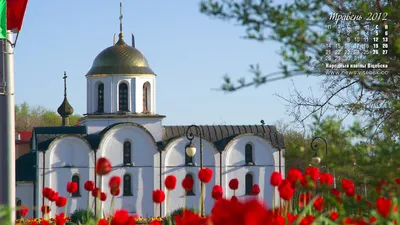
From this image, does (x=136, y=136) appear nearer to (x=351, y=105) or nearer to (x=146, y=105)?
(x=146, y=105)

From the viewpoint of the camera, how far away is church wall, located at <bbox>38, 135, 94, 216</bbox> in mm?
44438

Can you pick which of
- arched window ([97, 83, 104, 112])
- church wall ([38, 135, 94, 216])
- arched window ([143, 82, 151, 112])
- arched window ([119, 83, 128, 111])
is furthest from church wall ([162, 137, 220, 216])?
arched window ([97, 83, 104, 112])

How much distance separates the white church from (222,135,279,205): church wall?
0.05m

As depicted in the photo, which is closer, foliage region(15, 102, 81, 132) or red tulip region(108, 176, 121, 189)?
red tulip region(108, 176, 121, 189)

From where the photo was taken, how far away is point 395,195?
14.4ft

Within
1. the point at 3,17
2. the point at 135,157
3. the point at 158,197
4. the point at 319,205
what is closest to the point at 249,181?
the point at 135,157

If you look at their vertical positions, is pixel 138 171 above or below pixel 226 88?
below

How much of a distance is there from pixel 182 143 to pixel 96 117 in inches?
193

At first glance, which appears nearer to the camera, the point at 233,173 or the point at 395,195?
the point at 395,195

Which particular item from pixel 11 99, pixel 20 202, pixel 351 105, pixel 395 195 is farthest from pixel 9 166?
pixel 20 202

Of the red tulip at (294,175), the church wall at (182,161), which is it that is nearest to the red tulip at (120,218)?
the red tulip at (294,175)

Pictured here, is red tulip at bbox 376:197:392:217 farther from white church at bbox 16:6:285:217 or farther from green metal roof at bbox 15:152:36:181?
green metal roof at bbox 15:152:36:181

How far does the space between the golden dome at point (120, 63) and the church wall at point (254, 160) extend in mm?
6188

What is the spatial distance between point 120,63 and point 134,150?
16.6ft
